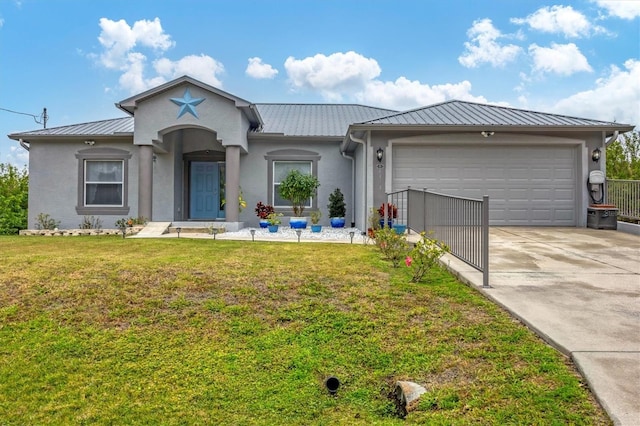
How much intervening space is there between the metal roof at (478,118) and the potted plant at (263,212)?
14.6 ft

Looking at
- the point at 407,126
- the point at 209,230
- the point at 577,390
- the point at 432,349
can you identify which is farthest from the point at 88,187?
the point at 577,390

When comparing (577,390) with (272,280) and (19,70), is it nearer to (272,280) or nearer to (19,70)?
(272,280)

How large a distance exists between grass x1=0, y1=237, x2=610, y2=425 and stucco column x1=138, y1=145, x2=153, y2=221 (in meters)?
6.55

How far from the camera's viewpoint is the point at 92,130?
12922mm

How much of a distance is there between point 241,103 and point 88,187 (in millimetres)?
6168

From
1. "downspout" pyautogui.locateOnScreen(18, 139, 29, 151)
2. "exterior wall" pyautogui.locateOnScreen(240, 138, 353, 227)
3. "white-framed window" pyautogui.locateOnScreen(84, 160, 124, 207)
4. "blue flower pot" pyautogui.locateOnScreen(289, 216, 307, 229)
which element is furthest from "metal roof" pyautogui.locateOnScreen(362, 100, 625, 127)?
"downspout" pyautogui.locateOnScreen(18, 139, 29, 151)

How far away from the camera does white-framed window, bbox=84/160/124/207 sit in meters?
12.9

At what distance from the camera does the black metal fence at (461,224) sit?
4281 mm

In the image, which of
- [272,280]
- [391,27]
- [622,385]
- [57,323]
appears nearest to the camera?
[622,385]

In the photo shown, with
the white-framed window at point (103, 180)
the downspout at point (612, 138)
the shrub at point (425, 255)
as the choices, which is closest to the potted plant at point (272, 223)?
the white-framed window at point (103, 180)

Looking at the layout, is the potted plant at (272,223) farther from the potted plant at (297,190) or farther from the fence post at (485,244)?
the fence post at (485,244)

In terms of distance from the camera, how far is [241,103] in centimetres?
1128

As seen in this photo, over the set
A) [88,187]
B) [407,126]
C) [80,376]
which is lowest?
[80,376]


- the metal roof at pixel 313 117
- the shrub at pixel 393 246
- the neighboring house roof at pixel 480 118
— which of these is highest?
the metal roof at pixel 313 117
